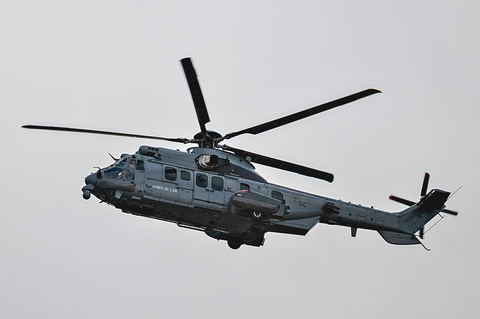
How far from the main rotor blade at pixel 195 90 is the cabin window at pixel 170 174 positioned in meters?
2.28

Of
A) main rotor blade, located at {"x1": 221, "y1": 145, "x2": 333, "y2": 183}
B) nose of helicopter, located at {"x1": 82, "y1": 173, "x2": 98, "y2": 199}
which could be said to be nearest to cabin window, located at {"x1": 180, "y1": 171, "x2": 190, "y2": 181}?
main rotor blade, located at {"x1": 221, "y1": 145, "x2": 333, "y2": 183}

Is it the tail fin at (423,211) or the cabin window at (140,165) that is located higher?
the tail fin at (423,211)

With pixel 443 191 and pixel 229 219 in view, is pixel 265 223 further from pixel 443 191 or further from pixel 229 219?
pixel 443 191

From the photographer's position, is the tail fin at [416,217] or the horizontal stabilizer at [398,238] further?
the tail fin at [416,217]

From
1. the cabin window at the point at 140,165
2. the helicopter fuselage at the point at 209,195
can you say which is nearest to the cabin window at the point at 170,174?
the helicopter fuselage at the point at 209,195

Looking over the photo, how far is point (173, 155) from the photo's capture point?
24.6 m

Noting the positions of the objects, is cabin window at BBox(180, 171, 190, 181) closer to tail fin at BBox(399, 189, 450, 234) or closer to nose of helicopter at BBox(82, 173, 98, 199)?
nose of helicopter at BBox(82, 173, 98, 199)

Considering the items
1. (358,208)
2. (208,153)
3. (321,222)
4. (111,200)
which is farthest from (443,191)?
(111,200)

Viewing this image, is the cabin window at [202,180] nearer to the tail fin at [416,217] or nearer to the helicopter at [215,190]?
the helicopter at [215,190]

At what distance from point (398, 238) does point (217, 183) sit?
1058 cm

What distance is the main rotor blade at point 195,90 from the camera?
21.1m

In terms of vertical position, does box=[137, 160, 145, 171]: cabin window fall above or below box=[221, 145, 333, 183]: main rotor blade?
below

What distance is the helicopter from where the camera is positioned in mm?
22859

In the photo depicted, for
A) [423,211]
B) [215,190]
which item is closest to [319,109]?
[215,190]
